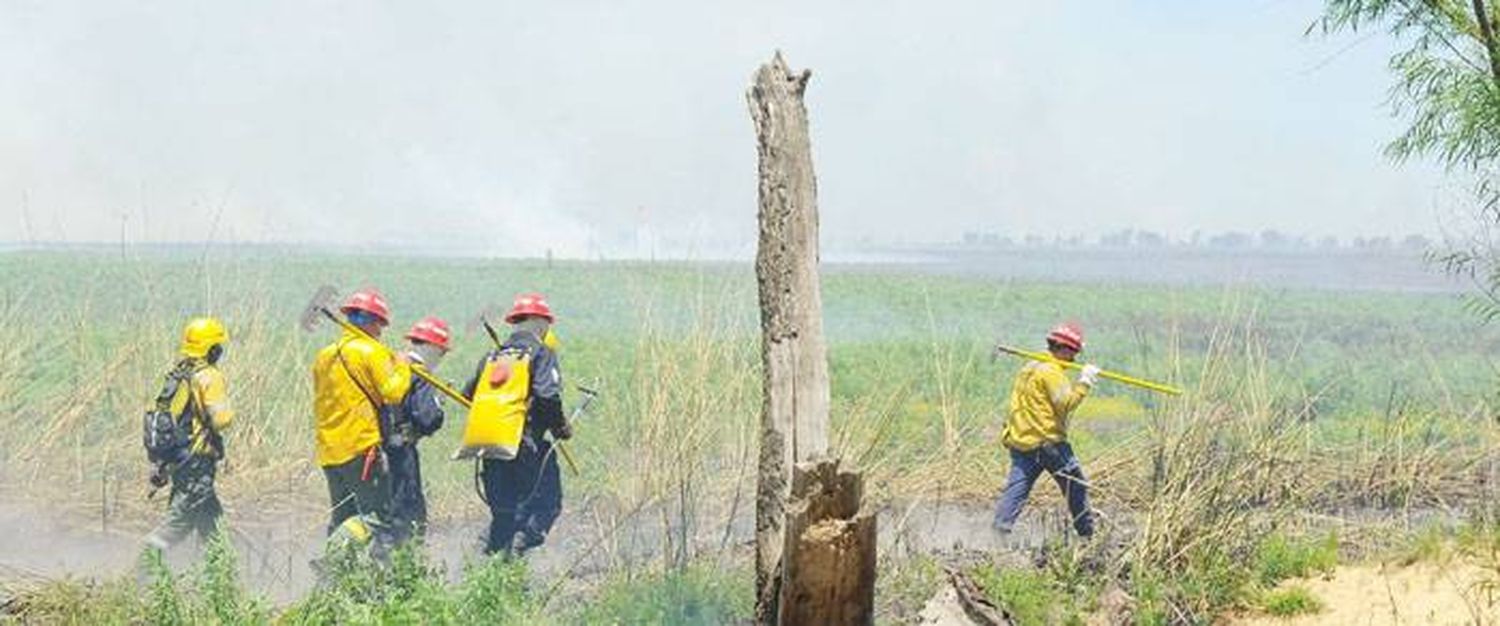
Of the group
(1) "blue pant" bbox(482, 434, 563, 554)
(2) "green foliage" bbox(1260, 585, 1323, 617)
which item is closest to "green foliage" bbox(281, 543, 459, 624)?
(1) "blue pant" bbox(482, 434, 563, 554)

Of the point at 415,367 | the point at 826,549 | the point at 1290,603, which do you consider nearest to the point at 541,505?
the point at 415,367

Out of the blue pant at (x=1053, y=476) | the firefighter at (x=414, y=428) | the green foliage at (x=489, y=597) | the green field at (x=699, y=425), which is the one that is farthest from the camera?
the blue pant at (x=1053, y=476)

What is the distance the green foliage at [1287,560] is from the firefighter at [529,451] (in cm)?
398

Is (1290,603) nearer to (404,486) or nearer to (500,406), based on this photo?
(500,406)

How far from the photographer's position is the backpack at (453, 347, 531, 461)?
8.02 m

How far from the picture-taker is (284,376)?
491 inches

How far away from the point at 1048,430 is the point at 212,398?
4649mm

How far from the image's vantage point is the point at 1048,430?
30.4 feet

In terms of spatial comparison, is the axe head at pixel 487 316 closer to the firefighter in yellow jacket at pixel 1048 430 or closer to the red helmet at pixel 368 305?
the red helmet at pixel 368 305

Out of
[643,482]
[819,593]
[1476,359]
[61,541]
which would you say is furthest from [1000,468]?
[1476,359]

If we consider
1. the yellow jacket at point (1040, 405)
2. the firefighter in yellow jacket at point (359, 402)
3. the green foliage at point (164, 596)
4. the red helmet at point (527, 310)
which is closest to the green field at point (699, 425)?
the yellow jacket at point (1040, 405)

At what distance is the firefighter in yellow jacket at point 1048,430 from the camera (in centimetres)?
916

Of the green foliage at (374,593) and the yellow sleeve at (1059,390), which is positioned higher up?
the yellow sleeve at (1059,390)

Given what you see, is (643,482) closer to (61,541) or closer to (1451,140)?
(61,541)
